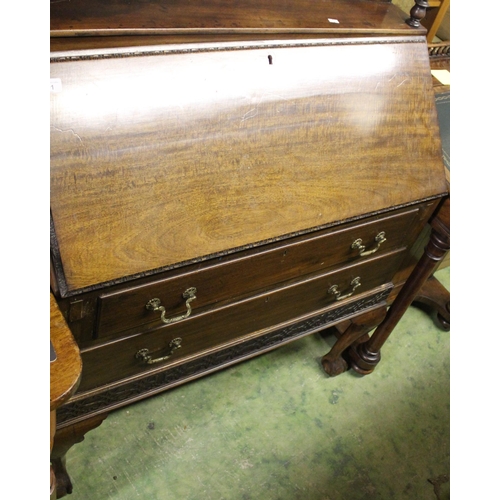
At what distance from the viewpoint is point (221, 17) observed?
1.11 m

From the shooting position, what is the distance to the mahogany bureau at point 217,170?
37.6 inches

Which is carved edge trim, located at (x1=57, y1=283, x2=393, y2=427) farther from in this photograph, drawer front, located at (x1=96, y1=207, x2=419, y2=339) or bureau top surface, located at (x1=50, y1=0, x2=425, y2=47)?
bureau top surface, located at (x1=50, y1=0, x2=425, y2=47)

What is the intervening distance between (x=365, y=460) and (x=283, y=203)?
110 centimetres

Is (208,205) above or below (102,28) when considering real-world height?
below

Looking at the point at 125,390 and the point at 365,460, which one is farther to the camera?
the point at 365,460

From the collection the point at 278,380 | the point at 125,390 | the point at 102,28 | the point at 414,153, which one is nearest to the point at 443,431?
the point at 278,380

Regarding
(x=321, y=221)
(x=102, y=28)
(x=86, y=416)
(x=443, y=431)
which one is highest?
(x=102, y=28)

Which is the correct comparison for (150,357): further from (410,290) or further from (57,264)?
(410,290)

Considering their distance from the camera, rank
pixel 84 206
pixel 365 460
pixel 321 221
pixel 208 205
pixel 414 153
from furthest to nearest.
A: pixel 365 460, pixel 414 153, pixel 321 221, pixel 208 205, pixel 84 206

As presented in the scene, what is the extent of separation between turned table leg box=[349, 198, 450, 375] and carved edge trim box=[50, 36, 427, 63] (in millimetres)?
456

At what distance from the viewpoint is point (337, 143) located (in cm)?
122

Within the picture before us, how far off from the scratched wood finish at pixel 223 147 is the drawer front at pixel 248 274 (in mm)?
59

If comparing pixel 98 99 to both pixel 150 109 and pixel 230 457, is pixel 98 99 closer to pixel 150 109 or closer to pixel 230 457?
pixel 150 109

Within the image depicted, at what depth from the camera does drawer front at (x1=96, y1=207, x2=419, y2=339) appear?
1.05 meters
